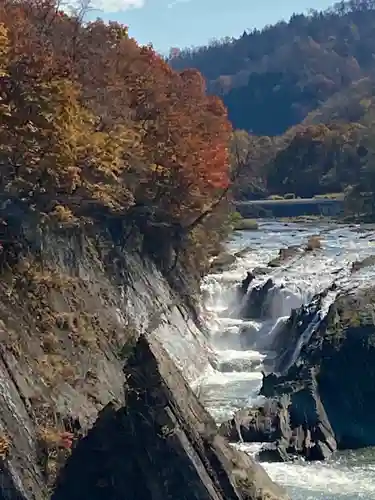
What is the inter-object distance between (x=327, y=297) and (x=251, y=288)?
26.3 ft

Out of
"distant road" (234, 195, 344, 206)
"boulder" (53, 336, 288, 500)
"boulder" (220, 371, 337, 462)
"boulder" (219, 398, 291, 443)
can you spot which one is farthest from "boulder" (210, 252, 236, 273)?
"distant road" (234, 195, 344, 206)

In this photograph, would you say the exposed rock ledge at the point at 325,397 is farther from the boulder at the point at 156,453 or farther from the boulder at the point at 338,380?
the boulder at the point at 156,453

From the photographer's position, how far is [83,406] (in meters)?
19.6

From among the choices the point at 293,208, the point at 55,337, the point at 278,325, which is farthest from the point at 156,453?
the point at 293,208

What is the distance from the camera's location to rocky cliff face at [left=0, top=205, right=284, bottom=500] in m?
15.7

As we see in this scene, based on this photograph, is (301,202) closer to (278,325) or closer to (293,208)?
(293,208)

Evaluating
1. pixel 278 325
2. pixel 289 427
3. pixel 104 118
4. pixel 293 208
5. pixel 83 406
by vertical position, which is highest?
pixel 104 118

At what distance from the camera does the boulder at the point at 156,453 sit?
1545cm

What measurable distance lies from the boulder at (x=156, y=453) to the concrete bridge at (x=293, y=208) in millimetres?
74038

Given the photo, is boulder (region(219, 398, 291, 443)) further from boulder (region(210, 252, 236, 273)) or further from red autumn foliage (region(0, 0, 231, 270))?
boulder (region(210, 252, 236, 273))

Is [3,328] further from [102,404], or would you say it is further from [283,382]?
[283,382]

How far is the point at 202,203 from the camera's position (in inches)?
1476

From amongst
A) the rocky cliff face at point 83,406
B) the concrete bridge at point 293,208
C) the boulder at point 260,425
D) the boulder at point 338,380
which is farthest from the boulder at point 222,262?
the concrete bridge at point 293,208

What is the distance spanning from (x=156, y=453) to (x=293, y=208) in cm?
8123
